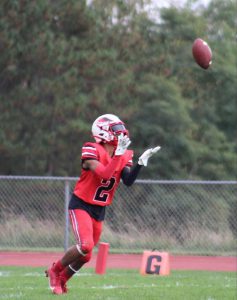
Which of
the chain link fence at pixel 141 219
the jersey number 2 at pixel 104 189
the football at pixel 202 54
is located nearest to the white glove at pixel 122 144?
the jersey number 2 at pixel 104 189

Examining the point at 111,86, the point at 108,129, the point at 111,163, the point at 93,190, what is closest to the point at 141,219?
the point at 111,86

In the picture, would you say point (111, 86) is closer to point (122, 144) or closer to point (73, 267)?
point (73, 267)

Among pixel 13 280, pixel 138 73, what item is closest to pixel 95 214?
pixel 13 280

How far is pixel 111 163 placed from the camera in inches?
305

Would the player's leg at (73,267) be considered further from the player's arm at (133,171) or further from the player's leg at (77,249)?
the player's arm at (133,171)

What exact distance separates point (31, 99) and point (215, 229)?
6459 millimetres

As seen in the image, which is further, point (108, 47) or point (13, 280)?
point (108, 47)

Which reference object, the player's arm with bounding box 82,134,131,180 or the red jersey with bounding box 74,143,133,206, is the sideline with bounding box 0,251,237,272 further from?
A: the player's arm with bounding box 82,134,131,180

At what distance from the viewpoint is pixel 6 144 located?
1881 cm

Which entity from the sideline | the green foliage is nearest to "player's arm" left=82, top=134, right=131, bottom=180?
the sideline

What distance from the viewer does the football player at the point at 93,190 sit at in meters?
7.99

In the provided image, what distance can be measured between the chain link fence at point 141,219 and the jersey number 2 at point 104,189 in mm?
5990

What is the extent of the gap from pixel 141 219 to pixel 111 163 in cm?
720

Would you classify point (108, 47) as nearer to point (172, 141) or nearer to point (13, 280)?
point (172, 141)
